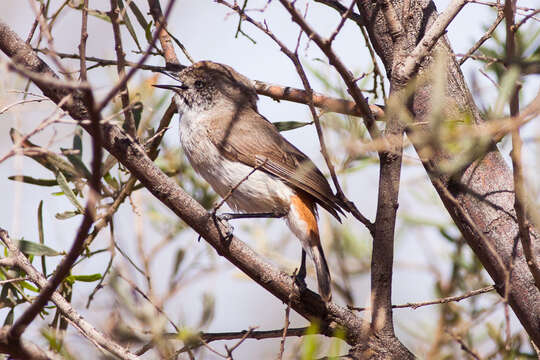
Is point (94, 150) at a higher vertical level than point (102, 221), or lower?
lower

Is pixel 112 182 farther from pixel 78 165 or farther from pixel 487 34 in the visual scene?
pixel 487 34

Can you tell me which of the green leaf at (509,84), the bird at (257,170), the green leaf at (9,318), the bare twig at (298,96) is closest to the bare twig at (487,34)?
the bare twig at (298,96)

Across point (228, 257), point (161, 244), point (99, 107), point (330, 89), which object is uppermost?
point (330, 89)

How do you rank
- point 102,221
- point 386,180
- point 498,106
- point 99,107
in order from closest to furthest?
point 99,107 < point 498,106 < point 386,180 < point 102,221

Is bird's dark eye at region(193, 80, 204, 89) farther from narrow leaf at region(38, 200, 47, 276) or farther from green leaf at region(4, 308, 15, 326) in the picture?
green leaf at region(4, 308, 15, 326)

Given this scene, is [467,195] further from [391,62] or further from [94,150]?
[94,150]

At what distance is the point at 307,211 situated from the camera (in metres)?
4.11

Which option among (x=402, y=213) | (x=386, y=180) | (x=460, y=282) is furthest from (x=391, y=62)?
(x=460, y=282)

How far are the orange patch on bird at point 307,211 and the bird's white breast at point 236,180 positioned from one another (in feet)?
0.18

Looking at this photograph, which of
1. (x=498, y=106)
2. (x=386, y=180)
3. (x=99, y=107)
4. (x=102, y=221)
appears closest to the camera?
(x=99, y=107)

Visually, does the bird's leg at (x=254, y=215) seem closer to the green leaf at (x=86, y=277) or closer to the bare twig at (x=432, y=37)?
the green leaf at (x=86, y=277)

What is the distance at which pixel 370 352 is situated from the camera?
284 centimetres

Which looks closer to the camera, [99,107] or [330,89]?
[99,107]

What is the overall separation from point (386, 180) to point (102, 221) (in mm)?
1460
